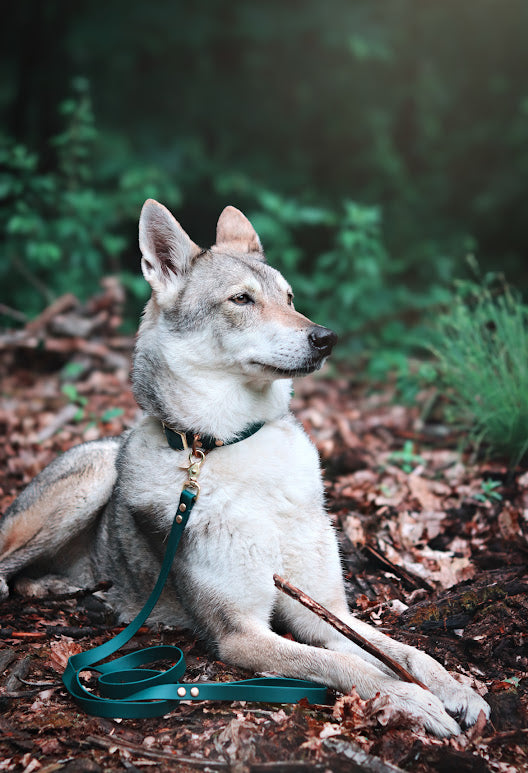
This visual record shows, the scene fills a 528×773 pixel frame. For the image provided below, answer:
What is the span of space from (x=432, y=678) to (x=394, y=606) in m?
0.73

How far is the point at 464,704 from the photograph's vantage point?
2.40 metres

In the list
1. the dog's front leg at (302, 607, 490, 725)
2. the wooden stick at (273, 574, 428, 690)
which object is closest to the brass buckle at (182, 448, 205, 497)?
the wooden stick at (273, 574, 428, 690)

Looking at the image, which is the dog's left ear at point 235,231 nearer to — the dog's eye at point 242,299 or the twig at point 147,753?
the dog's eye at point 242,299

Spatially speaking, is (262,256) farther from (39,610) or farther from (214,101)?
(214,101)

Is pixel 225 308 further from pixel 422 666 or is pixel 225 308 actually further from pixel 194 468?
pixel 422 666

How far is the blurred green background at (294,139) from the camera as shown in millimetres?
8352

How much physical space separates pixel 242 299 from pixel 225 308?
10cm

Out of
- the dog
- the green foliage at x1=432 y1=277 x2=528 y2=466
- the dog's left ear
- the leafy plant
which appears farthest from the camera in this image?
the green foliage at x1=432 y1=277 x2=528 y2=466

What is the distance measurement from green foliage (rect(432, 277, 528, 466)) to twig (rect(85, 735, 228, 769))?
291 centimetres

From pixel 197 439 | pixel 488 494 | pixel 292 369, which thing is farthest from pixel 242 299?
pixel 488 494

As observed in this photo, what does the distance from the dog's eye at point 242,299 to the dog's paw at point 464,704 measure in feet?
6.23

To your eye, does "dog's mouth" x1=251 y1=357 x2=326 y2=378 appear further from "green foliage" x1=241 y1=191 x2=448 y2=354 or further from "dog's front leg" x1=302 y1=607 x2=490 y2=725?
"green foliage" x1=241 y1=191 x2=448 y2=354

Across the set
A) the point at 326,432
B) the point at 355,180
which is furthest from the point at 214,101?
the point at 326,432

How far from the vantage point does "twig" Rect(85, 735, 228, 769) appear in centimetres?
217
